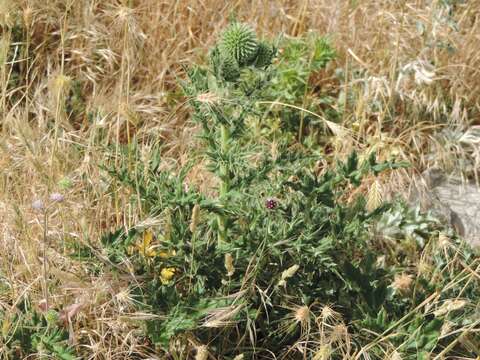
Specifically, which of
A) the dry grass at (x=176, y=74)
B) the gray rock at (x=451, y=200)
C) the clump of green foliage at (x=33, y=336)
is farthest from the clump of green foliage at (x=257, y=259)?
the gray rock at (x=451, y=200)

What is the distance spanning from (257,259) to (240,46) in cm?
61

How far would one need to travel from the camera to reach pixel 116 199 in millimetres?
2604

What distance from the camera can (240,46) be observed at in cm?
237

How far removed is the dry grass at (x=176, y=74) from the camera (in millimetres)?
3012

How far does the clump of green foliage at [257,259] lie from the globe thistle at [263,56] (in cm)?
2

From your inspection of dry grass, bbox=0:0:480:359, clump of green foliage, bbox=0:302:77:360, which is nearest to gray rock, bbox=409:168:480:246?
dry grass, bbox=0:0:480:359

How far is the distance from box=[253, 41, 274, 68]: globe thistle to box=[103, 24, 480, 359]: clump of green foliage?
0.06ft

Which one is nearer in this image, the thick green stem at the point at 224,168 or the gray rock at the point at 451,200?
the thick green stem at the point at 224,168

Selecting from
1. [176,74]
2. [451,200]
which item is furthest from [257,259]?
[176,74]

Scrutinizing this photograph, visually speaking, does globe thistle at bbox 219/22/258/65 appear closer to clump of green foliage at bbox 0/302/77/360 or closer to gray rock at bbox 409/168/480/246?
clump of green foliage at bbox 0/302/77/360

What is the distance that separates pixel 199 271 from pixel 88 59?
1.57m

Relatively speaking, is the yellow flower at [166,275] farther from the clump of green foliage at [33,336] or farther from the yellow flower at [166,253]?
the clump of green foliage at [33,336]

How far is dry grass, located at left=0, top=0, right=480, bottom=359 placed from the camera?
3.01 meters

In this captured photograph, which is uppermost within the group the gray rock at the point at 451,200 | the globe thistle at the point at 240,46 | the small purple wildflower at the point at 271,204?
the globe thistle at the point at 240,46
